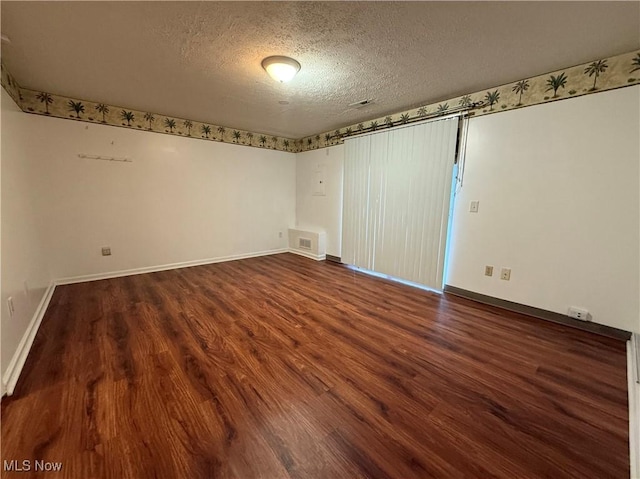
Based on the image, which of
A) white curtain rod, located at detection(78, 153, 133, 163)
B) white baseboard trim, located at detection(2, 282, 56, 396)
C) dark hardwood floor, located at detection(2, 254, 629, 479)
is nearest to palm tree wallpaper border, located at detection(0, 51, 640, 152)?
white curtain rod, located at detection(78, 153, 133, 163)

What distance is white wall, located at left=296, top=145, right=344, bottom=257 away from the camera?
445 cm

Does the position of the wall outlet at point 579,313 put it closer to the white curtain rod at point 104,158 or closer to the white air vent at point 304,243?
the white air vent at point 304,243

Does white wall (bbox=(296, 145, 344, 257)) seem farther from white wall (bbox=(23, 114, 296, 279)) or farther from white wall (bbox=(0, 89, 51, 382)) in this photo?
white wall (bbox=(0, 89, 51, 382))

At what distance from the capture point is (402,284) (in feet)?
11.3

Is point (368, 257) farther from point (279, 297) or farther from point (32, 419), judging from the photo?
point (32, 419)

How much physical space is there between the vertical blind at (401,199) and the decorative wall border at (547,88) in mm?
200

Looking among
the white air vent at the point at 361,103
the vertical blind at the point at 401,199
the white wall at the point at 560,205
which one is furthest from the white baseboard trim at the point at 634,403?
the white air vent at the point at 361,103

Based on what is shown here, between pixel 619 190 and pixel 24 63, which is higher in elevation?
pixel 24 63

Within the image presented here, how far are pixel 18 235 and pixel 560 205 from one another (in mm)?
4771

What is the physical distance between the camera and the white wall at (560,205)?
202cm

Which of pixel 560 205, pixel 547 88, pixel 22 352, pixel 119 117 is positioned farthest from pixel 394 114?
pixel 22 352

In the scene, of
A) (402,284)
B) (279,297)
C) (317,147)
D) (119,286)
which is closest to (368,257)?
(402,284)

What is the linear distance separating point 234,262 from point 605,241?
184 inches

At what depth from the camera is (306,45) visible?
74.5 inches
